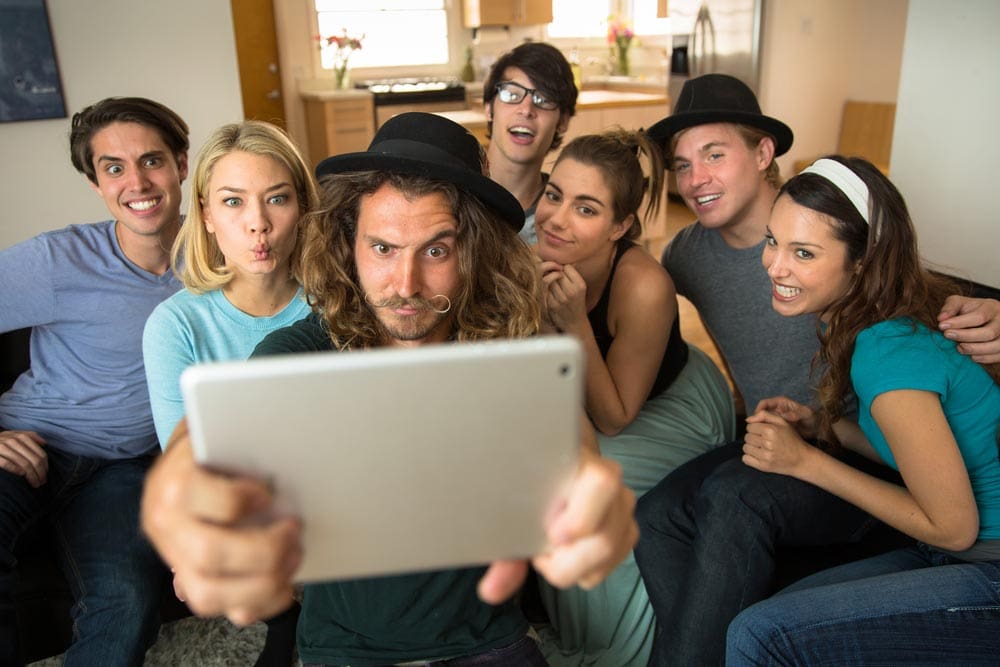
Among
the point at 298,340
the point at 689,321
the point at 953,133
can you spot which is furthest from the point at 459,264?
the point at 689,321

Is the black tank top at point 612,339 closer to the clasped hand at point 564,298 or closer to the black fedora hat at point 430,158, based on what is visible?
the clasped hand at point 564,298

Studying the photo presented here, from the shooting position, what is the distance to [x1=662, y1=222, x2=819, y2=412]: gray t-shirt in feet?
6.35

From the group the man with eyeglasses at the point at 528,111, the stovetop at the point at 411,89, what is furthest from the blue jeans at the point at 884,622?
the stovetop at the point at 411,89

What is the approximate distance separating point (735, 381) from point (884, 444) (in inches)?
25.7

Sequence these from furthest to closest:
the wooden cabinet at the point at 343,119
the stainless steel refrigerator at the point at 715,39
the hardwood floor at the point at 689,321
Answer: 1. the wooden cabinet at the point at 343,119
2. the stainless steel refrigerator at the point at 715,39
3. the hardwood floor at the point at 689,321

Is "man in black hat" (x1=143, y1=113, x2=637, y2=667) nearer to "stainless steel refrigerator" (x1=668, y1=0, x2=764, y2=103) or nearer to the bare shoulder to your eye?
the bare shoulder

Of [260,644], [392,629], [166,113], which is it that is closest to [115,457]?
[260,644]

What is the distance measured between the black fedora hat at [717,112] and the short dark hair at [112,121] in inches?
49.4

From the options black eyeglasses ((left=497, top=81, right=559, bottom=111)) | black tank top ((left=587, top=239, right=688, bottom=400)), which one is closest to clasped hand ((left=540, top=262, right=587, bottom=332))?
black tank top ((left=587, top=239, right=688, bottom=400))

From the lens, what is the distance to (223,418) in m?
0.62

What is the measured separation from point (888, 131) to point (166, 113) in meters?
5.40

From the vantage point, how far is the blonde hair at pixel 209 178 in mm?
1710

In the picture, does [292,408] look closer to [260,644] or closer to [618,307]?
[618,307]

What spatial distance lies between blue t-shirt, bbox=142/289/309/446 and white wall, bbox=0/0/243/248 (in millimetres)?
2422
